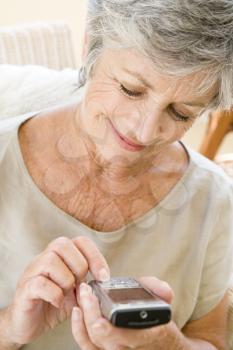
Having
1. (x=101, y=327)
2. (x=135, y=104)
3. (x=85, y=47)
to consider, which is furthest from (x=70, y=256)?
(x=85, y=47)

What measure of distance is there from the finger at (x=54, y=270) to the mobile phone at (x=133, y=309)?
0.08 meters

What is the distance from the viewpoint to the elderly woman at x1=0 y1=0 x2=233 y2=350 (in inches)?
29.3

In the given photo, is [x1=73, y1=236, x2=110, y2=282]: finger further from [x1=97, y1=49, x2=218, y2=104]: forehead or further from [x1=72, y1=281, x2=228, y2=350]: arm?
[x1=97, y1=49, x2=218, y2=104]: forehead

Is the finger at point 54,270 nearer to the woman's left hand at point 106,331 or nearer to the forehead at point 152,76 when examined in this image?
the woman's left hand at point 106,331

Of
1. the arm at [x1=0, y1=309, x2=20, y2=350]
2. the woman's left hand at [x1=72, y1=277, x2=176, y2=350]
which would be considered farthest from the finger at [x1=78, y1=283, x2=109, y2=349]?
the arm at [x1=0, y1=309, x2=20, y2=350]

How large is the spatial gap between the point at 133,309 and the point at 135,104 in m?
0.33

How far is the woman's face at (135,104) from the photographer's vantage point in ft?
2.63

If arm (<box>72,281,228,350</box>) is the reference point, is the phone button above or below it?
above

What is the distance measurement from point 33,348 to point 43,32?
1.32 m

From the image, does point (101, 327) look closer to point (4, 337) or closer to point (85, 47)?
point (4, 337)

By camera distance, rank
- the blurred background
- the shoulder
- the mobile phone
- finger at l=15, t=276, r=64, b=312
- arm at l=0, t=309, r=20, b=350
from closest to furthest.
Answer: the mobile phone, finger at l=15, t=276, r=64, b=312, arm at l=0, t=309, r=20, b=350, the shoulder, the blurred background

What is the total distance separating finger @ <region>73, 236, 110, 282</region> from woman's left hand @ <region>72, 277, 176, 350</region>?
0.12ft

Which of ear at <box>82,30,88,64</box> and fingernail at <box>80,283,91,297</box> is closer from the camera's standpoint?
fingernail at <box>80,283,91,297</box>

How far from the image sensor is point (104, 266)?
75cm
